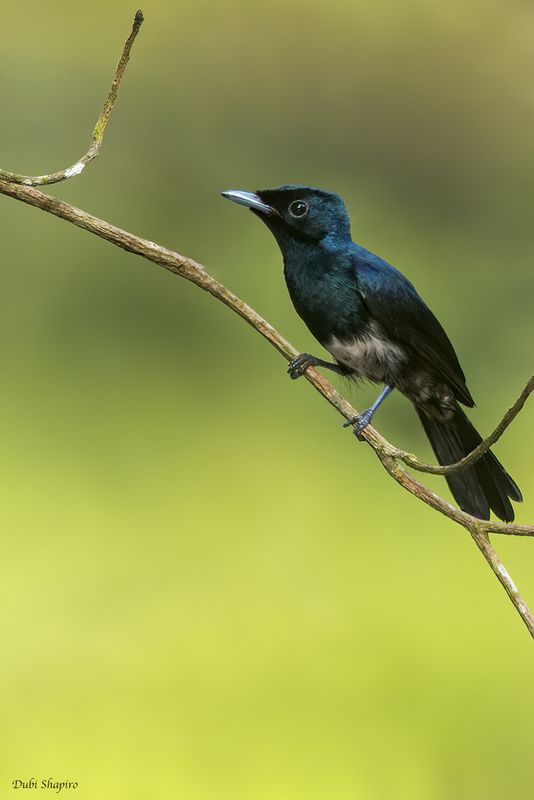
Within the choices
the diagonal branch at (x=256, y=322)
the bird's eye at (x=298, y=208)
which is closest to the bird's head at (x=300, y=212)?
the bird's eye at (x=298, y=208)

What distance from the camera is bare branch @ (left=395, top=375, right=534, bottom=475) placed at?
1.69 meters

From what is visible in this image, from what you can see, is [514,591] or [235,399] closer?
[514,591]

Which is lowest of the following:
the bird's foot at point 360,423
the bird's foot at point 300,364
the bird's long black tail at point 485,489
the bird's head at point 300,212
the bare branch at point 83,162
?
the bird's long black tail at point 485,489

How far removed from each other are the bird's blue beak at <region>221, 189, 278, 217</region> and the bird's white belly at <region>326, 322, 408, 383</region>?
353 millimetres

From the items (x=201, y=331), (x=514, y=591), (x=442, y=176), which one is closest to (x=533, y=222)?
(x=442, y=176)

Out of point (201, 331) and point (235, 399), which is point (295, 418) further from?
point (201, 331)

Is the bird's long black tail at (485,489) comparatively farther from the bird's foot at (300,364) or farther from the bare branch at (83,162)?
the bare branch at (83,162)

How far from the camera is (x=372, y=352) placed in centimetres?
267

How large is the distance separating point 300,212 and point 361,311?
0.95 ft

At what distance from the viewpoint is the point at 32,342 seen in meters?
5.07

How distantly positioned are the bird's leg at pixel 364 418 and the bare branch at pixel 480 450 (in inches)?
5.1

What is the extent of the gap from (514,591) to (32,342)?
12.1 ft

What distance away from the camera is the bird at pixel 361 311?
8.48 ft

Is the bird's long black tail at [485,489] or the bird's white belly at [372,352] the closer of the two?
the bird's long black tail at [485,489]
